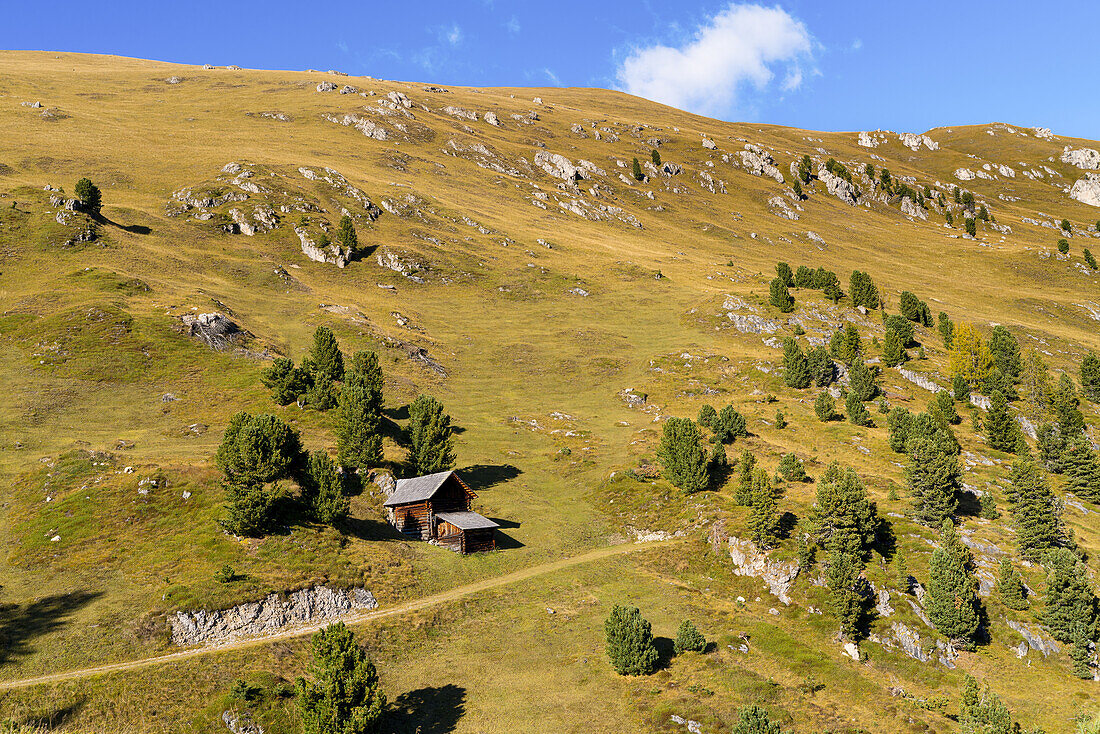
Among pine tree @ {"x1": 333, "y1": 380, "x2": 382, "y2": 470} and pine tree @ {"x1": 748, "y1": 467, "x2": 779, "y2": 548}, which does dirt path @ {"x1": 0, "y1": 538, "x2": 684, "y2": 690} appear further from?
pine tree @ {"x1": 333, "y1": 380, "x2": 382, "y2": 470}

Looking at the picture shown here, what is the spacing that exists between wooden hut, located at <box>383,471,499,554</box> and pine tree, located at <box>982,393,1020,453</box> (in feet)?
253

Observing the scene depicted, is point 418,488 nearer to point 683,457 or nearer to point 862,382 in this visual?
point 683,457

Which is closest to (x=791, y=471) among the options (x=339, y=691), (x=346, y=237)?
(x=339, y=691)

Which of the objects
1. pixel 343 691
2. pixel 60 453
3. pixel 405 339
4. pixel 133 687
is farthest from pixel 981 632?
pixel 405 339

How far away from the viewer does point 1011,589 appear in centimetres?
5497

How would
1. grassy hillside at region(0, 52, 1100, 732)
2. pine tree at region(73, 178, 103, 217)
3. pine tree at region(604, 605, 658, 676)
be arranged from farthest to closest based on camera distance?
1. pine tree at region(73, 178, 103, 217)
2. pine tree at region(604, 605, 658, 676)
3. grassy hillside at region(0, 52, 1100, 732)

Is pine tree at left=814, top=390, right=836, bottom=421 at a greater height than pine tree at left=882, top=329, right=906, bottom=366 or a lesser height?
lesser

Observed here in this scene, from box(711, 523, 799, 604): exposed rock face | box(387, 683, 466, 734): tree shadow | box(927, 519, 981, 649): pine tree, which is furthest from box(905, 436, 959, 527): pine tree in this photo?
box(387, 683, 466, 734): tree shadow

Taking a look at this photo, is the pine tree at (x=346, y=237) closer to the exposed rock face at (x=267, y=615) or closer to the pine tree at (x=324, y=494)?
the pine tree at (x=324, y=494)

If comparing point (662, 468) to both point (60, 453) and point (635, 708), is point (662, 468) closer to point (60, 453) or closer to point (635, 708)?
point (635, 708)

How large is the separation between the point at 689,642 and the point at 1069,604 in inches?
1259

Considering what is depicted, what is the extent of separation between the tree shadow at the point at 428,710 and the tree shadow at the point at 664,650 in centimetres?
1523

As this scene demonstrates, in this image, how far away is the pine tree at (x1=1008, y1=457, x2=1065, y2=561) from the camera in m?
61.4

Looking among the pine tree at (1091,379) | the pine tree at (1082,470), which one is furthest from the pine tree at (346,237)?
the pine tree at (1091,379)
